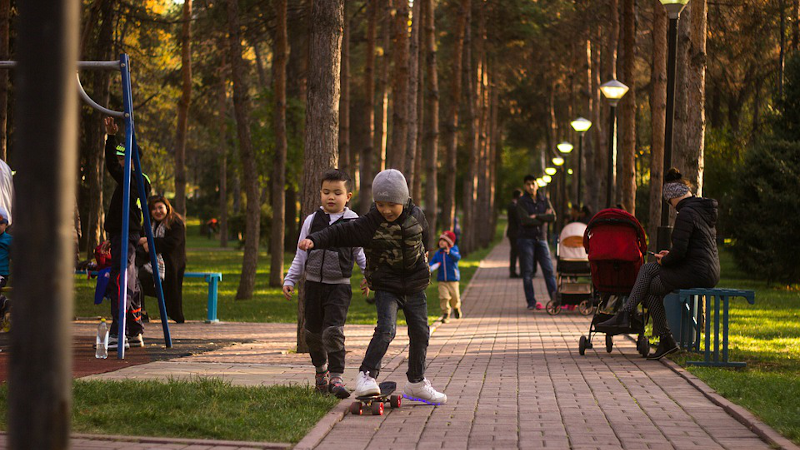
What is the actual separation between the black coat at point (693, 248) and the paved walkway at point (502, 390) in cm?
96

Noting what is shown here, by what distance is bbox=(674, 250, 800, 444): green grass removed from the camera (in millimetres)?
7539

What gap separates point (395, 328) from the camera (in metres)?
7.95

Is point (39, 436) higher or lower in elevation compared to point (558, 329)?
higher

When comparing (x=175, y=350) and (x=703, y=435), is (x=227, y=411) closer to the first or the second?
(x=703, y=435)

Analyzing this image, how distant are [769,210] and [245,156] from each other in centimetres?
1341

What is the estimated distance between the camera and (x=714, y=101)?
4541 centimetres

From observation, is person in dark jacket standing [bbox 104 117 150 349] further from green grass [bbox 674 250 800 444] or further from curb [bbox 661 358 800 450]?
green grass [bbox 674 250 800 444]

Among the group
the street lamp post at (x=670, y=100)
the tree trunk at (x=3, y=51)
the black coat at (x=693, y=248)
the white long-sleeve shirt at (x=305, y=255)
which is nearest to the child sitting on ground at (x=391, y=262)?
the white long-sleeve shirt at (x=305, y=255)

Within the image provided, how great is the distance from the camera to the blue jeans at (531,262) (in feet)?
62.5

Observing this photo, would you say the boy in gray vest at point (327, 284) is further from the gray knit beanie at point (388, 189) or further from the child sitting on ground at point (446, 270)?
the child sitting on ground at point (446, 270)

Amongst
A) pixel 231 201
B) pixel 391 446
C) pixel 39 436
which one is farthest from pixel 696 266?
pixel 231 201

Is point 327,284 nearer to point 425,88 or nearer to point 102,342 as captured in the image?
point 102,342

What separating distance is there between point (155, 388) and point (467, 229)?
3618 centimetres

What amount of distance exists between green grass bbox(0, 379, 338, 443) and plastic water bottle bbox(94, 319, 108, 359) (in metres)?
2.10
